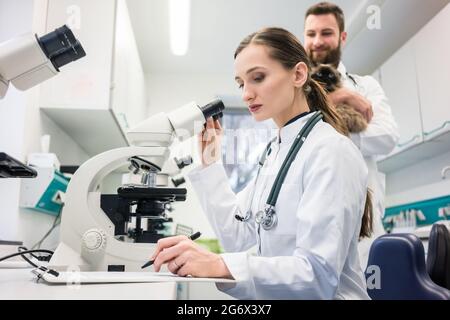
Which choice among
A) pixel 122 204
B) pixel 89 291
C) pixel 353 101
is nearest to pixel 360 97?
pixel 353 101

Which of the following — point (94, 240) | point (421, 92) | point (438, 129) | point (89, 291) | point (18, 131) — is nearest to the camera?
point (89, 291)

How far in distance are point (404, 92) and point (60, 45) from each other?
2.12 m

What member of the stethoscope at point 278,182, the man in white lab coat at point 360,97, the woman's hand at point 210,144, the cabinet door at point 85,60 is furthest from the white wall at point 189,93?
the stethoscope at point 278,182

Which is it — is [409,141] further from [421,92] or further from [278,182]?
[278,182]

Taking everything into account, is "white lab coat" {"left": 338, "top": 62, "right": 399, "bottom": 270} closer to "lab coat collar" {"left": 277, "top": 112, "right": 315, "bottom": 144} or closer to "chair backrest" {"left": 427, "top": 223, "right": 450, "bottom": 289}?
"chair backrest" {"left": 427, "top": 223, "right": 450, "bottom": 289}

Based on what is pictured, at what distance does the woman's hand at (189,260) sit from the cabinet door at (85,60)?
105 centimetres

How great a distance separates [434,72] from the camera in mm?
2086

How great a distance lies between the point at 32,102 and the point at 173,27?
827mm

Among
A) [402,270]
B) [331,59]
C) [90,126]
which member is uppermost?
[331,59]

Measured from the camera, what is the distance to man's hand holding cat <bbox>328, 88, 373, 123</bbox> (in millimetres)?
1323

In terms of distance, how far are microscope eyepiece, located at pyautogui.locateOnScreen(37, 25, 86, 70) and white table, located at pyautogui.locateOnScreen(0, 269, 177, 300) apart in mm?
425

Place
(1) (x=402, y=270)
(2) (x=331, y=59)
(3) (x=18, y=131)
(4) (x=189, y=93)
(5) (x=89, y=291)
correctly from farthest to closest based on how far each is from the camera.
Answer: (4) (x=189, y=93)
(2) (x=331, y=59)
(3) (x=18, y=131)
(1) (x=402, y=270)
(5) (x=89, y=291)

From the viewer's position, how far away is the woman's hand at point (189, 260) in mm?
582

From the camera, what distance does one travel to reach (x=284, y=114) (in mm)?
933
